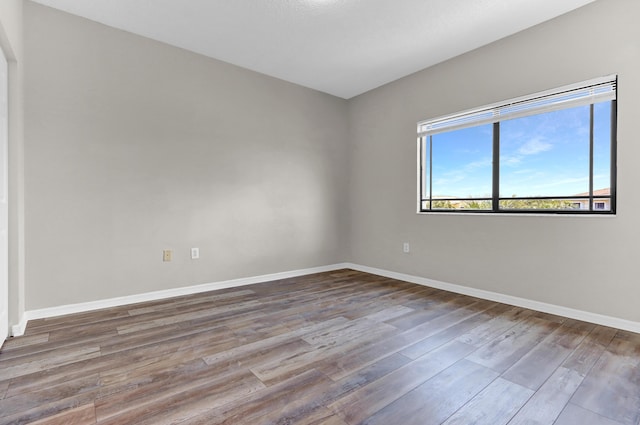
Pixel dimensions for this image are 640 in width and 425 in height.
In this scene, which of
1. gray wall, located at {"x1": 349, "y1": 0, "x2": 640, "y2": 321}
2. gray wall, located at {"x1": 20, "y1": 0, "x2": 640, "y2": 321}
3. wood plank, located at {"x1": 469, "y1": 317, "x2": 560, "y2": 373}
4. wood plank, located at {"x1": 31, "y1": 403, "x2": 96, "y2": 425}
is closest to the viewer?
wood plank, located at {"x1": 31, "y1": 403, "x2": 96, "y2": 425}

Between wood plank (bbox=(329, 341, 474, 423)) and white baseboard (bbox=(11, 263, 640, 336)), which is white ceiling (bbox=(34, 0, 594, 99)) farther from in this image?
wood plank (bbox=(329, 341, 474, 423))

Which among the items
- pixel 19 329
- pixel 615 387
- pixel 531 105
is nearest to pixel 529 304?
pixel 615 387

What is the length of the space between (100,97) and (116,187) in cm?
82

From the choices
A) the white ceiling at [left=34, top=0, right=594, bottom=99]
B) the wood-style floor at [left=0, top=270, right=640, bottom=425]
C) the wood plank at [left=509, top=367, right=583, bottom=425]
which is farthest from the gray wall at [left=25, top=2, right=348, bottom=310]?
the wood plank at [left=509, top=367, right=583, bottom=425]

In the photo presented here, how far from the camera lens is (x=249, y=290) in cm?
343

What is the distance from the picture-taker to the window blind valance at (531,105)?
250 centimetres

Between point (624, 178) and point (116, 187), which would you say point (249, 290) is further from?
point (624, 178)

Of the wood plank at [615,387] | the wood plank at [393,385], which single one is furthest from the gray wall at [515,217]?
the wood plank at [393,385]

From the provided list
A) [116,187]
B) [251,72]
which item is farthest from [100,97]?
[251,72]

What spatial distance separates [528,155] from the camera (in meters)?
3.00

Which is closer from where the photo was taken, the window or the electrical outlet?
the window

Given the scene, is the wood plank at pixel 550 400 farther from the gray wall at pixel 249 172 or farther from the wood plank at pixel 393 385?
the gray wall at pixel 249 172

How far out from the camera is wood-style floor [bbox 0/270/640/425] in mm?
1391

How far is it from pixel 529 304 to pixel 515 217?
805mm
